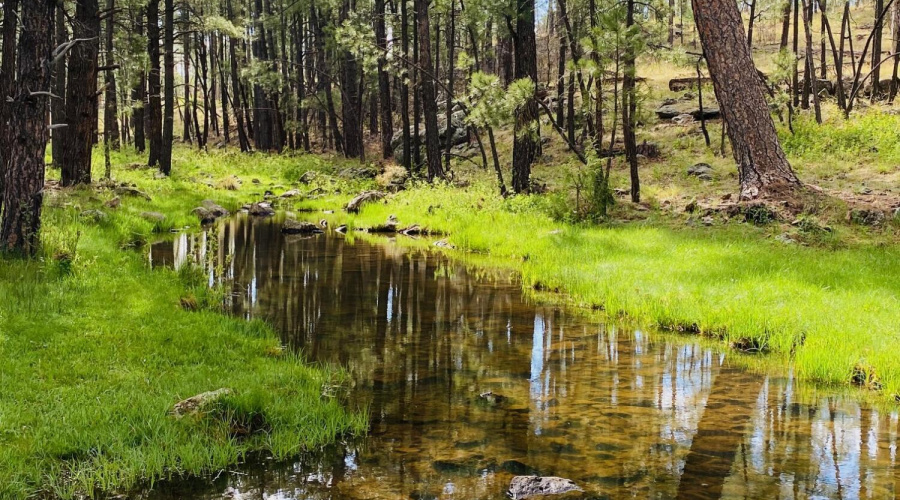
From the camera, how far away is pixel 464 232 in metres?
15.2

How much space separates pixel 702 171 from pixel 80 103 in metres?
17.6

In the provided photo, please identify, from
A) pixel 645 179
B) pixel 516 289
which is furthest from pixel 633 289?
pixel 645 179

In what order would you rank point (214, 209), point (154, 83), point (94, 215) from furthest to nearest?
point (154, 83), point (214, 209), point (94, 215)

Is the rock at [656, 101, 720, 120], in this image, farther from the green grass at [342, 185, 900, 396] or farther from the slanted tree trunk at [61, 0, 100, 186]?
the slanted tree trunk at [61, 0, 100, 186]

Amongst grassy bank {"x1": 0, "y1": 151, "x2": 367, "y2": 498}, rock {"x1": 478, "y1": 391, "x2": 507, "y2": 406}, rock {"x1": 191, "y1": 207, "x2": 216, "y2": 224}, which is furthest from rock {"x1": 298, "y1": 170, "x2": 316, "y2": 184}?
rock {"x1": 478, "y1": 391, "x2": 507, "y2": 406}

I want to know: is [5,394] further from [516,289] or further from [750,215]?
[750,215]

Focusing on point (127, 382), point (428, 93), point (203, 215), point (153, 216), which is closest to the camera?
point (127, 382)

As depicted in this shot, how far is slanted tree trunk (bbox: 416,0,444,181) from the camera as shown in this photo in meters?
22.1

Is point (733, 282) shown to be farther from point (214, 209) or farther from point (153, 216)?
point (214, 209)

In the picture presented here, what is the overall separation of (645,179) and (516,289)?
12338 mm

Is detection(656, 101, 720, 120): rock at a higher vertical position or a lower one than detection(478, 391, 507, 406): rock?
higher

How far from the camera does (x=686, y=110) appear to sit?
29422 millimetres

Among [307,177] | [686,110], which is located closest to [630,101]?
[686,110]

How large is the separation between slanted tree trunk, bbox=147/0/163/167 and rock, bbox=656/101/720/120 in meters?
20.9
